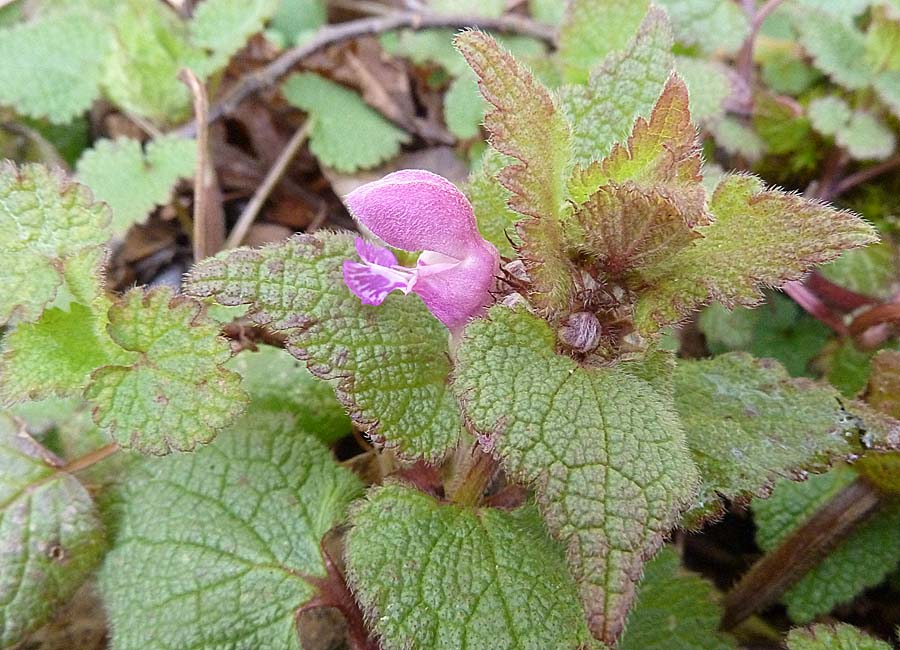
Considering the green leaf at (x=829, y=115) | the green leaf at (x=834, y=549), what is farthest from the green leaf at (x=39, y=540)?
the green leaf at (x=829, y=115)

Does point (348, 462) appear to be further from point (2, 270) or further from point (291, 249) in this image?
point (2, 270)

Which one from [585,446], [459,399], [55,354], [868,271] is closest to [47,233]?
[55,354]

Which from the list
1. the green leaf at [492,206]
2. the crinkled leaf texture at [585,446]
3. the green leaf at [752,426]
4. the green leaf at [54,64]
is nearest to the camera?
the crinkled leaf texture at [585,446]

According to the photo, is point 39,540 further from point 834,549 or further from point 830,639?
point 834,549

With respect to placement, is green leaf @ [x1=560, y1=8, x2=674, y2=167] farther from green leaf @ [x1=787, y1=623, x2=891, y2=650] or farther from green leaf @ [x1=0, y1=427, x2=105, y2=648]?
green leaf @ [x1=0, y1=427, x2=105, y2=648]

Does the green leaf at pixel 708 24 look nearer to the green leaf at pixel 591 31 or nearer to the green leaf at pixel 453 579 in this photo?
the green leaf at pixel 591 31

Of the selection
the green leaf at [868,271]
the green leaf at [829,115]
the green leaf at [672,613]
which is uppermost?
the green leaf at [829,115]
